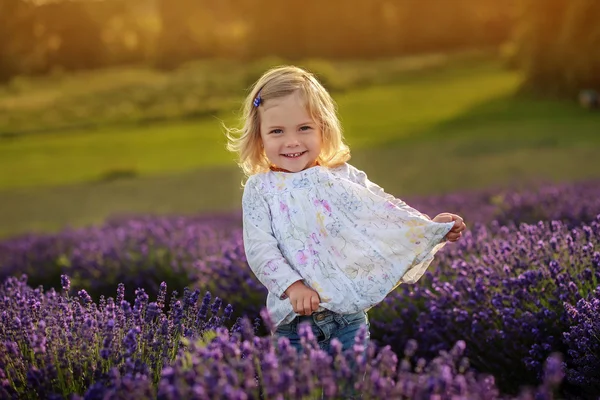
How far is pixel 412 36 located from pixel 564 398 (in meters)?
18.3

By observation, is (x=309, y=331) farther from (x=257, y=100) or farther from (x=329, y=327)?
(x=257, y=100)

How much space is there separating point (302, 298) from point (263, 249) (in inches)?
10.1

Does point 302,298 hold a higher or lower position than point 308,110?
lower

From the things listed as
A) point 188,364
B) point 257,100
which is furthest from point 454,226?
point 188,364

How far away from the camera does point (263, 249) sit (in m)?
2.81

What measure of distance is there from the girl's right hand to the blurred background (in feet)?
20.7

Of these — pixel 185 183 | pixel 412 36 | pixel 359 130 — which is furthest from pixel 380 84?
pixel 185 183

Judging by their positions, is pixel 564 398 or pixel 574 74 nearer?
pixel 564 398

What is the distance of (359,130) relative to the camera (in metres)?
18.8

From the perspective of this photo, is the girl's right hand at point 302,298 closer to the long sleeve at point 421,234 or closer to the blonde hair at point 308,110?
the long sleeve at point 421,234

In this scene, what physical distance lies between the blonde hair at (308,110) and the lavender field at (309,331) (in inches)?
23.6

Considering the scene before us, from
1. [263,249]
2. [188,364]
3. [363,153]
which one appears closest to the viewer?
[188,364]

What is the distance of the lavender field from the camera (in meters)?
1.96

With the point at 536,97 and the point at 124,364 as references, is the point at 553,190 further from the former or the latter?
the point at 536,97
